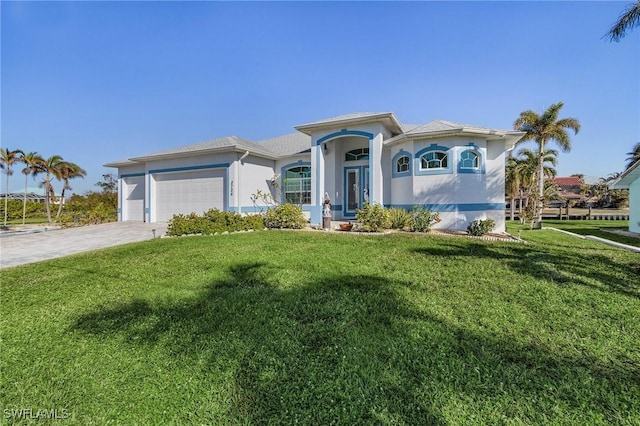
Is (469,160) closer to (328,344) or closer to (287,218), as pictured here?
(287,218)

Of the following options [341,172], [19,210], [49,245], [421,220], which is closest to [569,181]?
[341,172]

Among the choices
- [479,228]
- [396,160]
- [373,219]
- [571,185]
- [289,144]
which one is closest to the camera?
[479,228]

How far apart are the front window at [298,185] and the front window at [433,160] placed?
6.52 meters

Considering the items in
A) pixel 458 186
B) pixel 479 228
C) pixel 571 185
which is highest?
pixel 571 185

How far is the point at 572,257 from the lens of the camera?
7375 mm

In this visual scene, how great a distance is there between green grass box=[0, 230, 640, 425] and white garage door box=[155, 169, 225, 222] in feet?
33.8

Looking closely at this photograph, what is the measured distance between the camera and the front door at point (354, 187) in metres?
16.3

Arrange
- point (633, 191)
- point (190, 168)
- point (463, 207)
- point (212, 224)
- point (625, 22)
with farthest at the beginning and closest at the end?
point (190, 168) < point (633, 191) < point (463, 207) < point (212, 224) < point (625, 22)

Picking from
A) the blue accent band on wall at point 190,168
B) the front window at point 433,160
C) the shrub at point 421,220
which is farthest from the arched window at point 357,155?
the blue accent band on wall at point 190,168

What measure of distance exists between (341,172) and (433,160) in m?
5.24

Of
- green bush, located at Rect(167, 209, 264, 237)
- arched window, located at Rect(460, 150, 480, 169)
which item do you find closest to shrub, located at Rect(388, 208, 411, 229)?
arched window, located at Rect(460, 150, 480, 169)

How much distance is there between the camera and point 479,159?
13.0 metres

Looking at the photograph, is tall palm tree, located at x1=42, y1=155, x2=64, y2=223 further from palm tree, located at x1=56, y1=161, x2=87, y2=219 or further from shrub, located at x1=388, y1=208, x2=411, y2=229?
shrub, located at x1=388, y1=208, x2=411, y2=229

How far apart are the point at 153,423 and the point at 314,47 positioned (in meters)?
14.1
